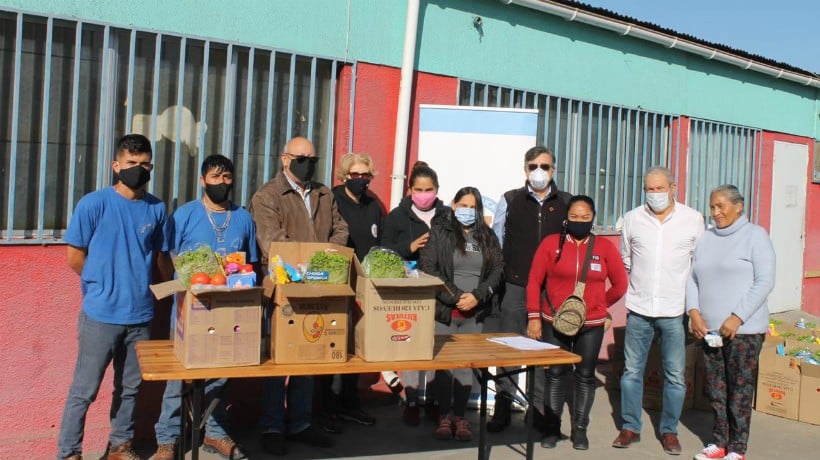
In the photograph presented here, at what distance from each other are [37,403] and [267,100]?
273 cm

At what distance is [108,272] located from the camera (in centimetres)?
494

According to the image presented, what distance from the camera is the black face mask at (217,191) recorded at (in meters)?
5.29

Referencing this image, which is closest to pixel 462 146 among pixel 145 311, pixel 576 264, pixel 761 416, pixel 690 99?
pixel 576 264

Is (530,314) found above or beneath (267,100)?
beneath

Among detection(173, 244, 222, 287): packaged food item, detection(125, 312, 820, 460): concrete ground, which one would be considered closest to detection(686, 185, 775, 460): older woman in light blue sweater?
detection(125, 312, 820, 460): concrete ground

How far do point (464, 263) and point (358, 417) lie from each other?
5.22 feet

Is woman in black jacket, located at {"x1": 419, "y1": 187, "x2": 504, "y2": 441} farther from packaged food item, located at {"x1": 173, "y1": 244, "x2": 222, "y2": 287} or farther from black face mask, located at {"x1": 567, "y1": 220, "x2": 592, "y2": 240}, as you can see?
packaged food item, located at {"x1": 173, "y1": 244, "x2": 222, "y2": 287}

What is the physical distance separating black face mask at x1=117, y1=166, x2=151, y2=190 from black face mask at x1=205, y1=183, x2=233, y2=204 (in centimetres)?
44

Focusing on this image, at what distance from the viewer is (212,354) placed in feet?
13.7

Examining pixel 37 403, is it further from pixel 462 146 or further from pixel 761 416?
pixel 761 416

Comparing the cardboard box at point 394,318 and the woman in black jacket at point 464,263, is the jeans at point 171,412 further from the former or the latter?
the woman in black jacket at point 464,263

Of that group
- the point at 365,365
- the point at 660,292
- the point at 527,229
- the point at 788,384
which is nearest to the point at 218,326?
the point at 365,365

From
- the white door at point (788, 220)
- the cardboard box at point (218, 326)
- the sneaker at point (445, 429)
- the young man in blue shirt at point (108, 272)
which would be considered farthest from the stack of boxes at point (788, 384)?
the young man in blue shirt at point (108, 272)

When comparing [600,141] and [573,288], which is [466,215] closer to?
[573,288]
